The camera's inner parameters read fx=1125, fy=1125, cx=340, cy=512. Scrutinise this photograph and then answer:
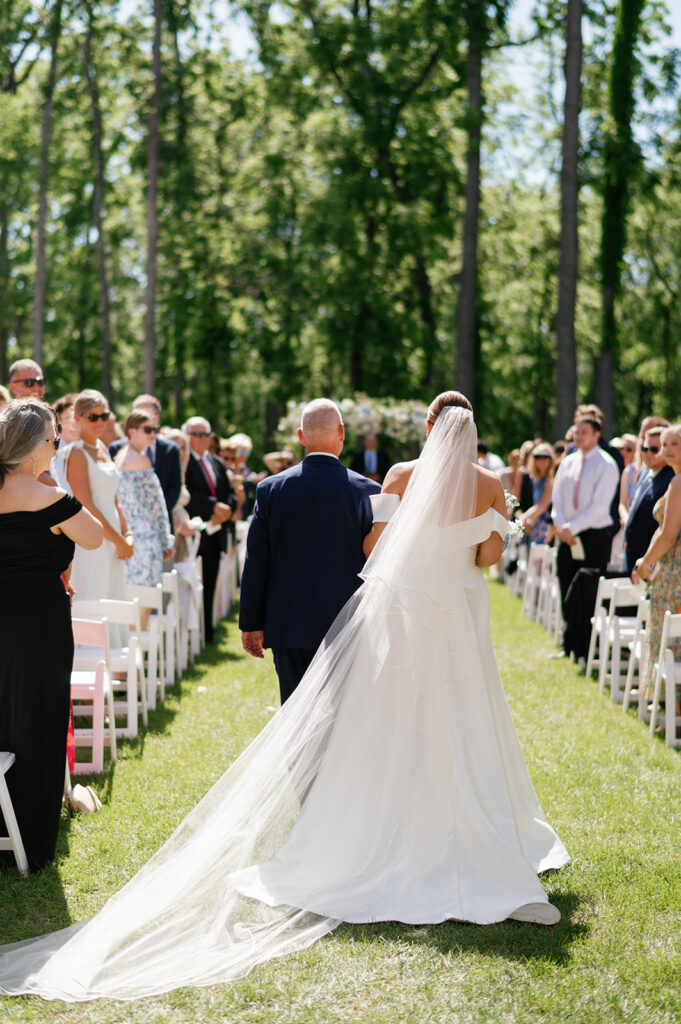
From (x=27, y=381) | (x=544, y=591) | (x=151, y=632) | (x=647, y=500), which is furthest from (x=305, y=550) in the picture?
(x=544, y=591)

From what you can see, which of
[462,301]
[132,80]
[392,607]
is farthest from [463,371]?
[392,607]

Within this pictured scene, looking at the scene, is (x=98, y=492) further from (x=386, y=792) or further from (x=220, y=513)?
(x=386, y=792)

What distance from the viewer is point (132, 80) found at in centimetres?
2666

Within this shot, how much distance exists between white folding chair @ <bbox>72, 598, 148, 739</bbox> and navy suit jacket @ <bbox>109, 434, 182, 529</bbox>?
2.35 meters

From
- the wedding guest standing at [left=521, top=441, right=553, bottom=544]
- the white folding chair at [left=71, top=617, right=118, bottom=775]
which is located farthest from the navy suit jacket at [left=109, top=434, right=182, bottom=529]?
the wedding guest standing at [left=521, top=441, right=553, bottom=544]

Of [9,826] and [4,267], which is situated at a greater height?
[4,267]

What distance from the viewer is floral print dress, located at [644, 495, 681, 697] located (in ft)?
25.8

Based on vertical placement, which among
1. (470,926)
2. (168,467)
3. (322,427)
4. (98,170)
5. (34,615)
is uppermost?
(98,170)

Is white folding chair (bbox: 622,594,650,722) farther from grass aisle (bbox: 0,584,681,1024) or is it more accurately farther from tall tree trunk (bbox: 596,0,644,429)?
tall tree trunk (bbox: 596,0,644,429)

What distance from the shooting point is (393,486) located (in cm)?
527

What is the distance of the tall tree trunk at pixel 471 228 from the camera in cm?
2269

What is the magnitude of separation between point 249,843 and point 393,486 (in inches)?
68.1

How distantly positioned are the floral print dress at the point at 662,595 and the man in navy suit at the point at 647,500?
0.46m

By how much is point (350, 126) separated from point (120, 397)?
66.2 feet
